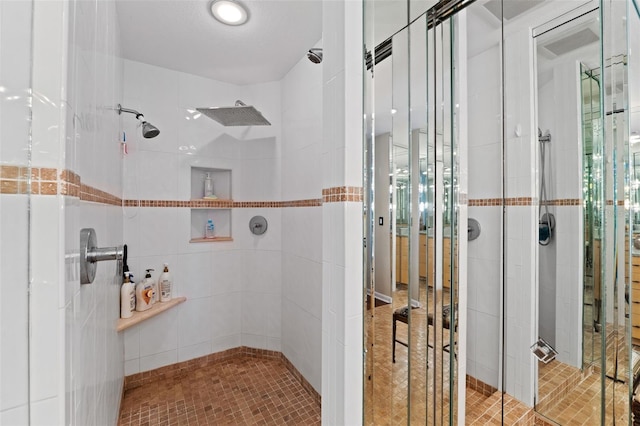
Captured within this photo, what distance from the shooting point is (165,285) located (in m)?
1.92

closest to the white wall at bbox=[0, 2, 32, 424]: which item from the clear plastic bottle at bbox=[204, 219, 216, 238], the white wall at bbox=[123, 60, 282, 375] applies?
the white wall at bbox=[123, 60, 282, 375]

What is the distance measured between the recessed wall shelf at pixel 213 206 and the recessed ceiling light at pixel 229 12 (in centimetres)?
110

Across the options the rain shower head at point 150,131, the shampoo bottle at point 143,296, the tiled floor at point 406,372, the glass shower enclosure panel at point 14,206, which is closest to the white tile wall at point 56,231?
the glass shower enclosure panel at point 14,206

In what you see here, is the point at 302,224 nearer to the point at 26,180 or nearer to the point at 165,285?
the point at 165,285

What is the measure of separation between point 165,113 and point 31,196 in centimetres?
178

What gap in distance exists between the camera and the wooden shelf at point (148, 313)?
61.1 inches

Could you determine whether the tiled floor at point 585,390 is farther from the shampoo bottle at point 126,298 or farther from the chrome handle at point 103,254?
the shampoo bottle at point 126,298

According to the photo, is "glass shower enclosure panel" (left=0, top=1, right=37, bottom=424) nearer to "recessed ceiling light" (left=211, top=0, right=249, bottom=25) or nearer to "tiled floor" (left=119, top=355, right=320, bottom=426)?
"recessed ceiling light" (left=211, top=0, right=249, bottom=25)

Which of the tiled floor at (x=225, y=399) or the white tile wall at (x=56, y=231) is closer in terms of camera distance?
the white tile wall at (x=56, y=231)

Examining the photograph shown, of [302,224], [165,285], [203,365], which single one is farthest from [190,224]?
[203,365]

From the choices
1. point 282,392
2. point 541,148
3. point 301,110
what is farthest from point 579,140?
point 282,392

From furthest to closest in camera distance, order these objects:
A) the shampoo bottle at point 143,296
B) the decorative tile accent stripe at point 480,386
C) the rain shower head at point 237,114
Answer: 1. the shampoo bottle at point 143,296
2. the rain shower head at point 237,114
3. the decorative tile accent stripe at point 480,386

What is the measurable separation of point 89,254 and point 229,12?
142 centimetres

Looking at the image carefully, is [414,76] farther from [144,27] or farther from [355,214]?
[144,27]
